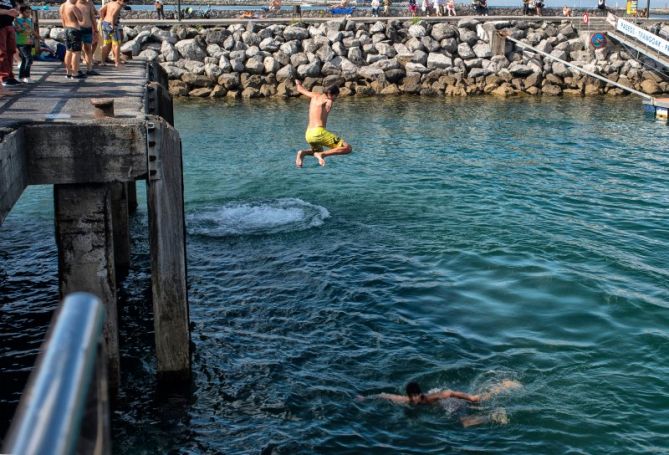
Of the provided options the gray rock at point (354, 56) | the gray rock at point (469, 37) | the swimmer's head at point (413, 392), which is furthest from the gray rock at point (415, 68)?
the swimmer's head at point (413, 392)

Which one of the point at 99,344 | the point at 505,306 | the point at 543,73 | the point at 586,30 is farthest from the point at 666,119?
the point at 99,344

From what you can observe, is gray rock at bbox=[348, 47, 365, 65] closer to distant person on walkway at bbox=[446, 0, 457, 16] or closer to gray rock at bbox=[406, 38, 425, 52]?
gray rock at bbox=[406, 38, 425, 52]

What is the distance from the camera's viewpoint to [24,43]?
59.4 ft

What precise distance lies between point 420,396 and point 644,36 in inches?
1594

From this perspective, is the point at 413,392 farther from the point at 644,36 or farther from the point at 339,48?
the point at 644,36

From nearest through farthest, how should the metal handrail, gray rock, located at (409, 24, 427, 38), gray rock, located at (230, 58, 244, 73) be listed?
the metal handrail → gray rock, located at (230, 58, 244, 73) → gray rock, located at (409, 24, 427, 38)

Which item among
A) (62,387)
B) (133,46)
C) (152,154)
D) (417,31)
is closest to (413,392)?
(152,154)

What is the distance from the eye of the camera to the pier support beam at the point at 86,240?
995cm

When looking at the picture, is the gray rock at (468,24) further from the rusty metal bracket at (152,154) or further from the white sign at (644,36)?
the rusty metal bracket at (152,154)

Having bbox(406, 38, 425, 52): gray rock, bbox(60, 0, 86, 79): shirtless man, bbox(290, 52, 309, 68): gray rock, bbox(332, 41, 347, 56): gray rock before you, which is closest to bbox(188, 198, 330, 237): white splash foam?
bbox(60, 0, 86, 79): shirtless man

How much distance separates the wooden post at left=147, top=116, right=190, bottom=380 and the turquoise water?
2.84 ft

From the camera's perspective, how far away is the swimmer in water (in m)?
11.0

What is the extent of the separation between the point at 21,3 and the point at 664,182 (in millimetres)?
19496

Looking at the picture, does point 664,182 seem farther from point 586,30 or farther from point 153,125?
point 586,30
